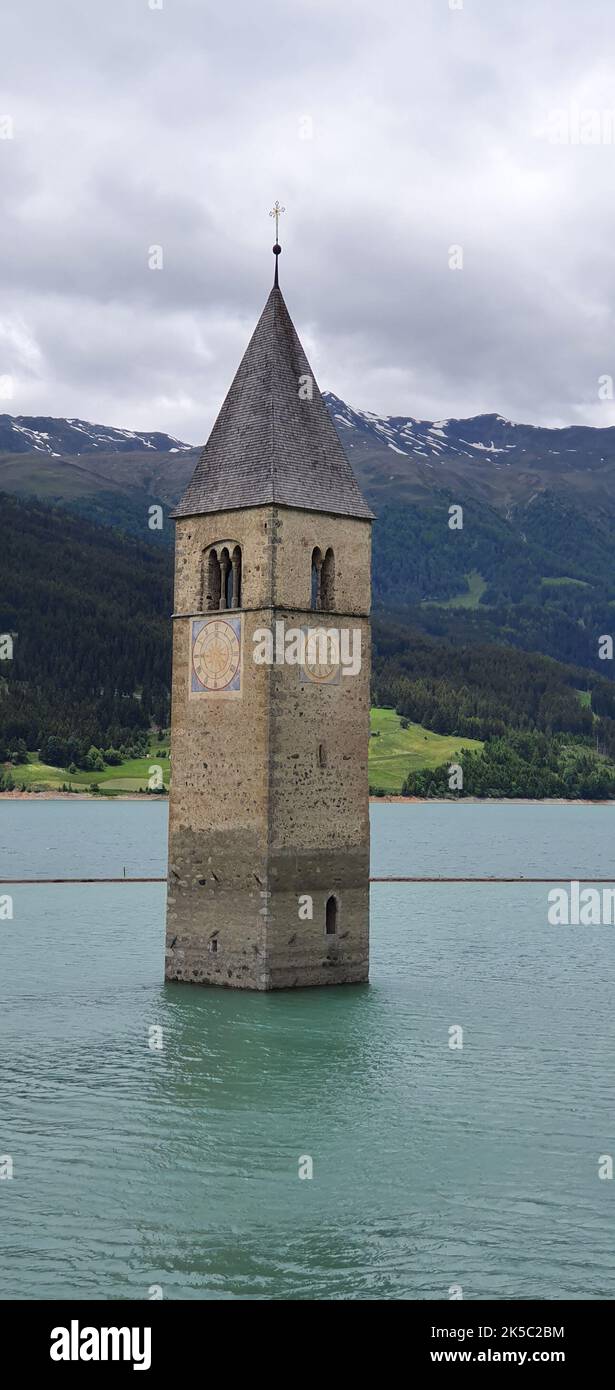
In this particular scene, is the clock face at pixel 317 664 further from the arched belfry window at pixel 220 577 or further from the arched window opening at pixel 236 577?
the arched belfry window at pixel 220 577

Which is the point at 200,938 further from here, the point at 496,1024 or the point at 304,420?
the point at 304,420

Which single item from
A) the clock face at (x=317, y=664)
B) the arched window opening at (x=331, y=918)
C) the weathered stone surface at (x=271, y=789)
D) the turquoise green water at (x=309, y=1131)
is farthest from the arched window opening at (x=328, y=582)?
the turquoise green water at (x=309, y=1131)

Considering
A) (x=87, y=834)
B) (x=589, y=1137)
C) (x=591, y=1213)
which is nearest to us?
(x=591, y=1213)

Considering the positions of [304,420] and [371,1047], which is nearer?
[371,1047]

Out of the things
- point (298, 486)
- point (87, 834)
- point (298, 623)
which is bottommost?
point (87, 834)

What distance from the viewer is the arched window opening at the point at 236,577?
4806 centimetres

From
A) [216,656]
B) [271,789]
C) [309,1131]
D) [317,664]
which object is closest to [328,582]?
[317,664]

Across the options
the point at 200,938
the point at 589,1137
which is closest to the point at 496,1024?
the point at 200,938

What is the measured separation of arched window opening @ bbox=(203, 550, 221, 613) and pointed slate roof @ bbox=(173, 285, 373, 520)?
5.16ft

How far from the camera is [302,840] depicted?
47.1 m

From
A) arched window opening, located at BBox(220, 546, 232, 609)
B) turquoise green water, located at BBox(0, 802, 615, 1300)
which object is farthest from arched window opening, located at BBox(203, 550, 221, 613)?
turquoise green water, located at BBox(0, 802, 615, 1300)

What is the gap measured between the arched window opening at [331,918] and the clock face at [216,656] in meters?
7.14

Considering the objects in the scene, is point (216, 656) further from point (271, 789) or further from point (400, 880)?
point (400, 880)
